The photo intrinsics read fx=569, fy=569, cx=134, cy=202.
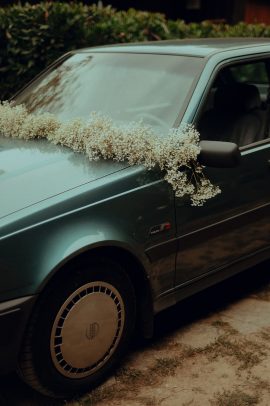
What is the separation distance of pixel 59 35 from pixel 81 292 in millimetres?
4298

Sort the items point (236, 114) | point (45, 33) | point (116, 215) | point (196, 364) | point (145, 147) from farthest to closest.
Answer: point (45, 33) < point (236, 114) < point (196, 364) < point (145, 147) < point (116, 215)

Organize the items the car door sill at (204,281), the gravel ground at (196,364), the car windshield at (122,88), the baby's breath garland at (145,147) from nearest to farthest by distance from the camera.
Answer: the gravel ground at (196,364)
the baby's breath garland at (145,147)
the car door sill at (204,281)
the car windshield at (122,88)

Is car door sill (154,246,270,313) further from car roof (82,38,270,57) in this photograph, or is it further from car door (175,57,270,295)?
car roof (82,38,270,57)

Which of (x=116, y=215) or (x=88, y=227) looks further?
(x=116, y=215)

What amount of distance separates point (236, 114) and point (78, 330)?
6.17ft

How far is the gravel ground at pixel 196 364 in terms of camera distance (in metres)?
2.70

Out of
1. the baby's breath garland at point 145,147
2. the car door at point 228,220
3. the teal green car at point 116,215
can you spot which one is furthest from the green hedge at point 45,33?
the baby's breath garland at point 145,147

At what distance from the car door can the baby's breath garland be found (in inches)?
3.8

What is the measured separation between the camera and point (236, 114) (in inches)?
147

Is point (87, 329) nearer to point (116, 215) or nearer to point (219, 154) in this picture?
point (116, 215)

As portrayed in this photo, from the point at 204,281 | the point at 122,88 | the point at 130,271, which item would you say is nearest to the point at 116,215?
Answer: the point at 130,271

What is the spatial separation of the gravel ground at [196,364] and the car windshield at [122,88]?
3.96 ft

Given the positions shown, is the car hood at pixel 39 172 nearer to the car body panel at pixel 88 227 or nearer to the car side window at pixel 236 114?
the car body panel at pixel 88 227

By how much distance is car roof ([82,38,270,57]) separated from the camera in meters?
3.41
